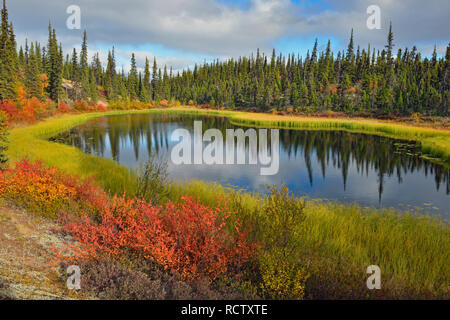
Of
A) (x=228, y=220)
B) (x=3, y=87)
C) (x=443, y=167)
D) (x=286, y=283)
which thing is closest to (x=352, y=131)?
(x=443, y=167)

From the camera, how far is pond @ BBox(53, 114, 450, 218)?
53.4ft

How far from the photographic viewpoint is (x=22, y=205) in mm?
9234

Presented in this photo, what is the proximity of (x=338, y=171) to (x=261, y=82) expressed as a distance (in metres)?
94.3

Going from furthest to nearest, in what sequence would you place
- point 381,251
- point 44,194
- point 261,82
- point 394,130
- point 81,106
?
point 261,82, point 81,106, point 394,130, point 44,194, point 381,251

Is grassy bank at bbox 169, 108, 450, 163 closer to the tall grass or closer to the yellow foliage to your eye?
the tall grass

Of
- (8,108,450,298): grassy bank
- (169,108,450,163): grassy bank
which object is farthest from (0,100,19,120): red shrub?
(169,108,450,163): grassy bank

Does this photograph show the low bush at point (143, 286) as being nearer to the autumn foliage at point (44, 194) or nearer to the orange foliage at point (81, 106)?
the autumn foliage at point (44, 194)

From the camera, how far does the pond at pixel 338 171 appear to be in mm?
16281

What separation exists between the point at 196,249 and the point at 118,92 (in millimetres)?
115834

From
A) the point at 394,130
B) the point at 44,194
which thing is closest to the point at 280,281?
the point at 44,194

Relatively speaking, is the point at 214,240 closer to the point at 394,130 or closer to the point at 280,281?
the point at 280,281

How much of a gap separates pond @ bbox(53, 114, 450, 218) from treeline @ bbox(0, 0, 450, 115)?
30.2 meters

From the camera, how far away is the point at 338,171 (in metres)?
22.3

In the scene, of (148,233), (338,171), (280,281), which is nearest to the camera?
(280,281)
